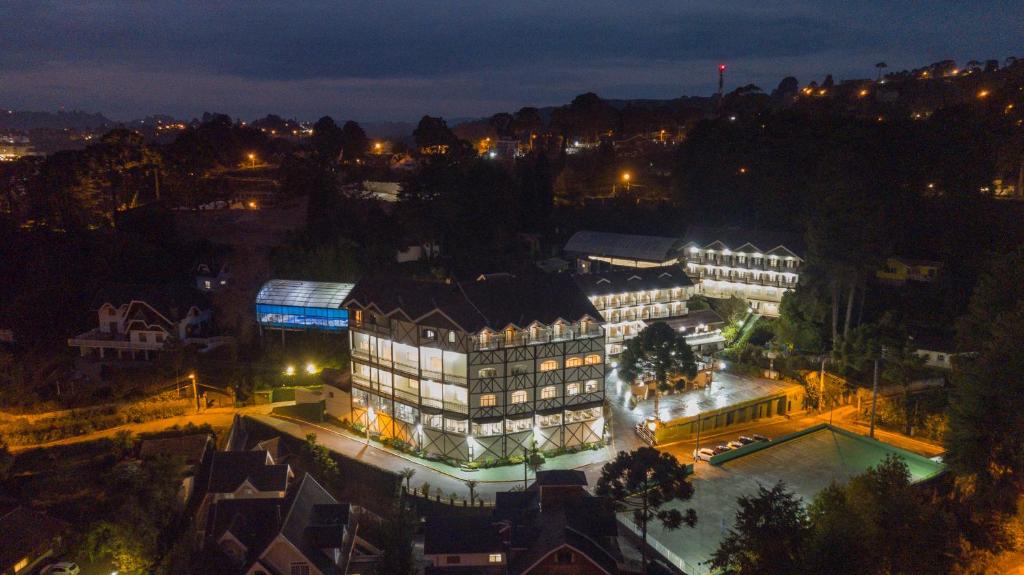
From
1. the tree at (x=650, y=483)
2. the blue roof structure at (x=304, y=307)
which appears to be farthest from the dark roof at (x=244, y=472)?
the blue roof structure at (x=304, y=307)

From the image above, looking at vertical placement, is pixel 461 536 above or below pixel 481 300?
below

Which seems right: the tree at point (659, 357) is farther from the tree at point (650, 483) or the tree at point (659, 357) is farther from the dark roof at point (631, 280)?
the tree at point (650, 483)

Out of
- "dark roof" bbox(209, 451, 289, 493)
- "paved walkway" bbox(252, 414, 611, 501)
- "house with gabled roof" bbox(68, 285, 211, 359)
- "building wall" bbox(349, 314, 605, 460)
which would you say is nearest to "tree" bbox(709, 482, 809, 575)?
"paved walkway" bbox(252, 414, 611, 501)

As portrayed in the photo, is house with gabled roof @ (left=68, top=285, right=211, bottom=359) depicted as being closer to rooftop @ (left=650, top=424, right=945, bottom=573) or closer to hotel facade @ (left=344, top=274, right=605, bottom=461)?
hotel facade @ (left=344, top=274, right=605, bottom=461)

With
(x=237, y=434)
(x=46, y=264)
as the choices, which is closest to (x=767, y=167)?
(x=237, y=434)

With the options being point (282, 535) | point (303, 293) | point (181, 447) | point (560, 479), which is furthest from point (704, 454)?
point (303, 293)

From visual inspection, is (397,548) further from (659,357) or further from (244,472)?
(659,357)
